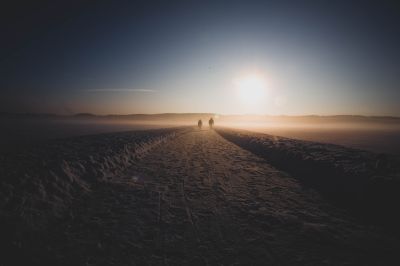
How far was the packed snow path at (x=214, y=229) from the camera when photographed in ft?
10.2

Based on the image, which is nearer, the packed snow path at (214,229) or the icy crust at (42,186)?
the packed snow path at (214,229)

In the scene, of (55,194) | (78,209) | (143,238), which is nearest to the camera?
(143,238)

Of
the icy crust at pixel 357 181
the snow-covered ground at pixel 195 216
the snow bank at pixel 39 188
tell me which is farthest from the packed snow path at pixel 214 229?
the icy crust at pixel 357 181

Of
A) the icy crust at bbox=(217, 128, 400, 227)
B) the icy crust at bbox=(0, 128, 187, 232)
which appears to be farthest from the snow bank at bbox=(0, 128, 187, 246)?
the icy crust at bbox=(217, 128, 400, 227)

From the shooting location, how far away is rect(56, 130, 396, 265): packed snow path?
312 centimetres

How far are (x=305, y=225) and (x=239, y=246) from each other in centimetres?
164

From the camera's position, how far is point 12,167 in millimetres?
6004

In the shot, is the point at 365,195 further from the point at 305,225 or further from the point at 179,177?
the point at 179,177

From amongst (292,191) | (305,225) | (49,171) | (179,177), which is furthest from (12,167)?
(292,191)

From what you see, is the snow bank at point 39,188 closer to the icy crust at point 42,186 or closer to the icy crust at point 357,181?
the icy crust at point 42,186

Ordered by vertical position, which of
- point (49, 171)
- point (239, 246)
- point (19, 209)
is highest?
point (49, 171)

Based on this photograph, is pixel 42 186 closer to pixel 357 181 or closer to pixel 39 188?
pixel 39 188

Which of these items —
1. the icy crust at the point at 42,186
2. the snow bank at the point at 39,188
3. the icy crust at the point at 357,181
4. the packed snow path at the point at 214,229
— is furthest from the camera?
the icy crust at the point at 357,181

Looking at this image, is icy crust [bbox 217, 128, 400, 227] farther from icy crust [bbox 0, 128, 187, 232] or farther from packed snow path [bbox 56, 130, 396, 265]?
icy crust [bbox 0, 128, 187, 232]
